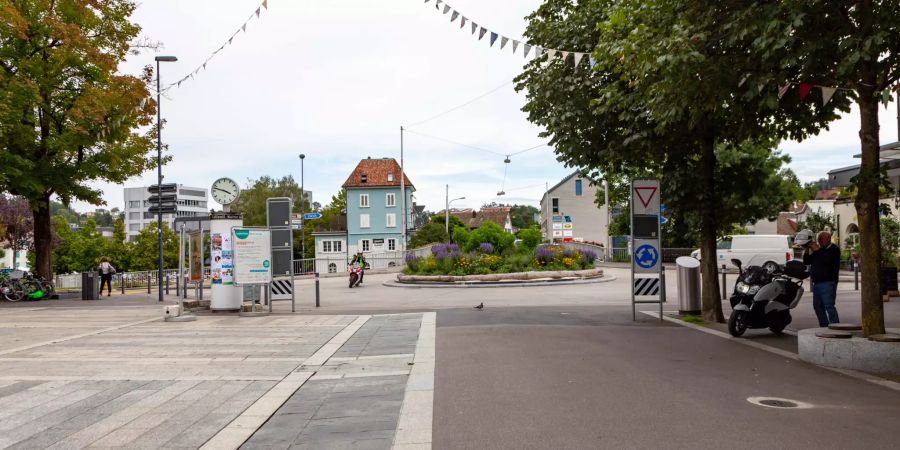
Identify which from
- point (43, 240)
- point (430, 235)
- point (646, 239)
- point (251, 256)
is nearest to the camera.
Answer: point (646, 239)

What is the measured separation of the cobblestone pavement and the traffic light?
34.1 feet

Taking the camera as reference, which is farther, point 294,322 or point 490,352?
point 294,322

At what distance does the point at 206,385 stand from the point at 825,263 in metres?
9.01

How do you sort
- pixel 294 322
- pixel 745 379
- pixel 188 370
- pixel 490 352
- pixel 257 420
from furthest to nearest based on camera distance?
pixel 294 322, pixel 490 352, pixel 188 370, pixel 745 379, pixel 257 420

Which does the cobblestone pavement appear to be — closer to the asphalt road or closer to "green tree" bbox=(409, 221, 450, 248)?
the asphalt road

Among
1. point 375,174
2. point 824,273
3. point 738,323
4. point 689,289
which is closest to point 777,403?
point 738,323

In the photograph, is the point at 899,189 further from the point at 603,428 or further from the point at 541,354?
the point at 603,428

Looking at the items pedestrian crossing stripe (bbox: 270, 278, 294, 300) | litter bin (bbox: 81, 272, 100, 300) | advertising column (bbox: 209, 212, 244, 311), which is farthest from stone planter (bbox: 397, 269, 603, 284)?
advertising column (bbox: 209, 212, 244, 311)

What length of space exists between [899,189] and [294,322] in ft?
42.8

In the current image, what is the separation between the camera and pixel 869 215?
814 centimetres

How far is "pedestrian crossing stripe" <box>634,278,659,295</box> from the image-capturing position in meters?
13.6

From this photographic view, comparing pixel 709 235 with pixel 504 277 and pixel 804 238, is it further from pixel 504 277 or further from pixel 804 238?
pixel 504 277

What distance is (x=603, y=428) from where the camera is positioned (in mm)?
5250

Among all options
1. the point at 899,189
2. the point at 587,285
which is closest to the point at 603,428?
the point at 899,189
